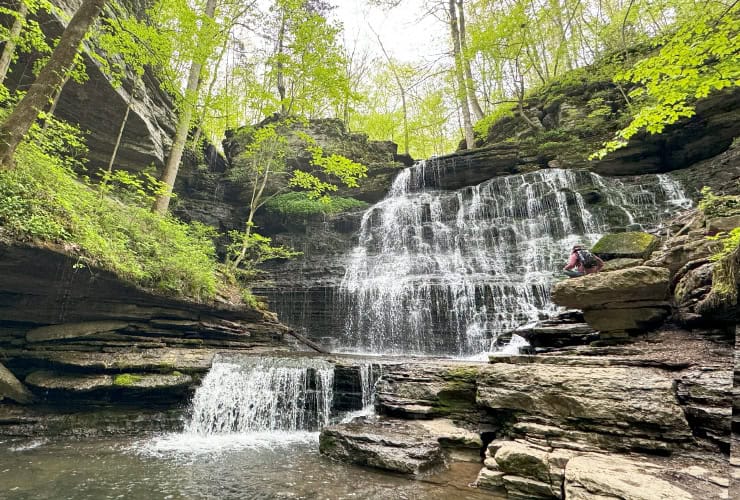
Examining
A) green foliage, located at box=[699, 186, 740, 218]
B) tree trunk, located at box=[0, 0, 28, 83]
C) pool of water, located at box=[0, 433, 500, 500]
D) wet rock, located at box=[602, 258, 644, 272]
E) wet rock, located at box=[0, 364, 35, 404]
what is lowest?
pool of water, located at box=[0, 433, 500, 500]

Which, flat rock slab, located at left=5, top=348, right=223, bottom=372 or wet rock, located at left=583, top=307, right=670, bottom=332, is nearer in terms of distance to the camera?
wet rock, located at left=583, top=307, right=670, bottom=332

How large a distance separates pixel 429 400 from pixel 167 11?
53.7ft

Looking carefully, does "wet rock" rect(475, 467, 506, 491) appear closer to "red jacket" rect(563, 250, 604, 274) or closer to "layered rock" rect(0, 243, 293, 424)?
"red jacket" rect(563, 250, 604, 274)

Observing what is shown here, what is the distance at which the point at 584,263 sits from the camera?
324 inches

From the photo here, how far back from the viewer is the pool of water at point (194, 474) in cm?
416

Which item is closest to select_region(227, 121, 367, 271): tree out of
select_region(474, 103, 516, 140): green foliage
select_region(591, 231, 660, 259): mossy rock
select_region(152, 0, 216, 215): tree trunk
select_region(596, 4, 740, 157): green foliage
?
select_region(152, 0, 216, 215): tree trunk

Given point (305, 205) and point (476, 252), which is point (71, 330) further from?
point (476, 252)

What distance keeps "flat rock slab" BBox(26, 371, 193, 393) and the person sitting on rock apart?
958cm

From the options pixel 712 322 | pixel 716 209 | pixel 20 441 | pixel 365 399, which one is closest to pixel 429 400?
pixel 365 399


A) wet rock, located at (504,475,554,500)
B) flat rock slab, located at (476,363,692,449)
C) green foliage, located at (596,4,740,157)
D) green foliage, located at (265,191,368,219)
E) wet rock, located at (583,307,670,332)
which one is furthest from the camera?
green foliage, located at (265,191,368,219)

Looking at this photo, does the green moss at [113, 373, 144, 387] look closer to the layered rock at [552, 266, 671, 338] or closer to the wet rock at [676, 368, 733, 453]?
the layered rock at [552, 266, 671, 338]

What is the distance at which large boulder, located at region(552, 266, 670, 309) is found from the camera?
19.2 ft

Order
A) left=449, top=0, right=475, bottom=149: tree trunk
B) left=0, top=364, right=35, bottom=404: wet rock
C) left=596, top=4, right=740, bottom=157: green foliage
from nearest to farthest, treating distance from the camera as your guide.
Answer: left=596, top=4, right=740, bottom=157: green foliage
left=0, top=364, right=35, bottom=404: wet rock
left=449, top=0, right=475, bottom=149: tree trunk

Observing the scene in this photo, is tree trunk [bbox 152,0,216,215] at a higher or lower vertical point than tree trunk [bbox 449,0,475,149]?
lower
